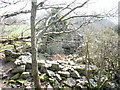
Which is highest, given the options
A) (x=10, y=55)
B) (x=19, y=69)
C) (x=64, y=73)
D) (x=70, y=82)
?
(x=10, y=55)

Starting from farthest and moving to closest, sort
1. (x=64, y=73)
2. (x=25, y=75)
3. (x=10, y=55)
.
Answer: (x=10, y=55) < (x=64, y=73) < (x=25, y=75)

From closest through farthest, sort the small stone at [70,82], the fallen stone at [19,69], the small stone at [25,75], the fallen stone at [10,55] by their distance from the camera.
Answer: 1. the small stone at [25,75]
2. the small stone at [70,82]
3. the fallen stone at [19,69]
4. the fallen stone at [10,55]

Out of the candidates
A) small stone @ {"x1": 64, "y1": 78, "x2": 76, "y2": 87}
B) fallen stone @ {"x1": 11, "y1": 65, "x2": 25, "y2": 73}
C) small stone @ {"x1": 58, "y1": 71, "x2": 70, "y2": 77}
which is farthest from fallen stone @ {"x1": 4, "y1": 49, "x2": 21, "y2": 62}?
small stone @ {"x1": 64, "y1": 78, "x2": 76, "y2": 87}

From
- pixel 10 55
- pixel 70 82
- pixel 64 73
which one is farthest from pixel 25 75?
pixel 10 55

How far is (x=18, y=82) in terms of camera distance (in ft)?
18.0

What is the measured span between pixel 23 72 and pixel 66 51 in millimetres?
5687

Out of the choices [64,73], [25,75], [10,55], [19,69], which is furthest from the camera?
[10,55]

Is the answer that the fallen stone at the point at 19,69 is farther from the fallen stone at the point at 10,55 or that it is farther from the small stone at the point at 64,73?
the small stone at the point at 64,73

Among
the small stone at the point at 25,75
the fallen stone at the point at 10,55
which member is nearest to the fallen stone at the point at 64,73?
the small stone at the point at 25,75

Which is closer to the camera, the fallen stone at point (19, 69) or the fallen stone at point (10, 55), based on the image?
the fallen stone at point (19, 69)

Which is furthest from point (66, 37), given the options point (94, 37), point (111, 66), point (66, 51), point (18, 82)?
point (18, 82)

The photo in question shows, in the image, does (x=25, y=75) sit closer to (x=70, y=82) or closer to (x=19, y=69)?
(x=19, y=69)

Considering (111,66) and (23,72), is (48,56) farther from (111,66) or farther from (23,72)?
(111,66)

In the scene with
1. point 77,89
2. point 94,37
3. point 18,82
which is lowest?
point 77,89
